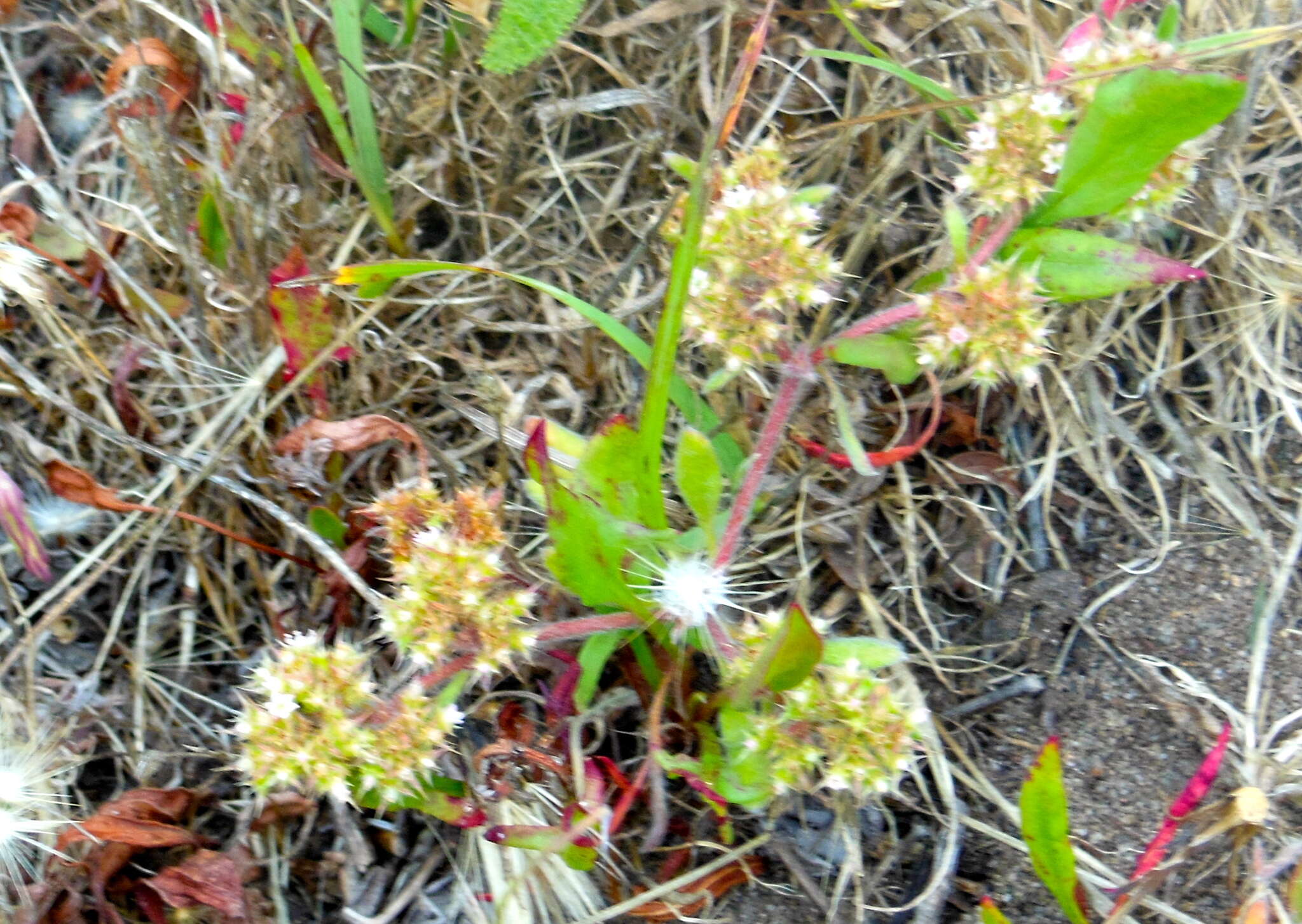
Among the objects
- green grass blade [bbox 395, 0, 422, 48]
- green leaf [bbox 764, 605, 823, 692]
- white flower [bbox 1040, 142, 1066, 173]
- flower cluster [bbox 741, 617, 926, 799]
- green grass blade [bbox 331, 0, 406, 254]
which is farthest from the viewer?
green grass blade [bbox 395, 0, 422, 48]

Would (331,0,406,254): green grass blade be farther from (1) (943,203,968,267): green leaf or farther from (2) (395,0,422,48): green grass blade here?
(1) (943,203,968,267): green leaf

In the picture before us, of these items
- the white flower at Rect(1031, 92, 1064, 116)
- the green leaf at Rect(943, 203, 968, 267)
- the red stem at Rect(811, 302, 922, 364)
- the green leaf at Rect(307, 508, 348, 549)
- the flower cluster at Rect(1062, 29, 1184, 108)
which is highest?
the flower cluster at Rect(1062, 29, 1184, 108)

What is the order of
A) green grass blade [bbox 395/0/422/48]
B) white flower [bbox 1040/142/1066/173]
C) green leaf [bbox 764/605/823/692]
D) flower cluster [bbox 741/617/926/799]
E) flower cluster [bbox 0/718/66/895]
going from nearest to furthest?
green leaf [bbox 764/605/823/692]
flower cluster [bbox 741/617/926/799]
white flower [bbox 1040/142/1066/173]
flower cluster [bbox 0/718/66/895]
green grass blade [bbox 395/0/422/48]

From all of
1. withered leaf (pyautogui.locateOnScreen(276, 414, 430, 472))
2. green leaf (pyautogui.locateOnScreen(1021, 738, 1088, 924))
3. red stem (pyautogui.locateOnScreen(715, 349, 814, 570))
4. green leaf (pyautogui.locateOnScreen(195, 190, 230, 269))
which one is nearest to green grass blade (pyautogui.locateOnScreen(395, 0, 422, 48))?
green leaf (pyautogui.locateOnScreen(195, 190, 230, 269))

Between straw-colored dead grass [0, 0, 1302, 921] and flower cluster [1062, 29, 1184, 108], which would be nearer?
flower cluster [1062, 29, 1184, 108]

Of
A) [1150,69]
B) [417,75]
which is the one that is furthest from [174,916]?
[1150,69]

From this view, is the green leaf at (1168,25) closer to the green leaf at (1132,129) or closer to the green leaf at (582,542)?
the green leaf at (1132,129)

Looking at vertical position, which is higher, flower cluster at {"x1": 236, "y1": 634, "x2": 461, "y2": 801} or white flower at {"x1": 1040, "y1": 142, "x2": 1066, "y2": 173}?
white flower at {"x1": 1040, "y1": 142, "x2": 1066, "y2": 173}
